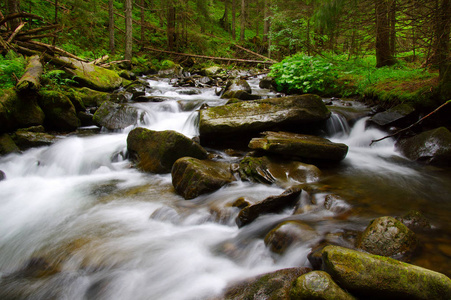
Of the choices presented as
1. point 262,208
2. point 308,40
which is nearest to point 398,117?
point 262,208

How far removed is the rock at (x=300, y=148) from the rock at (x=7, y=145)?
515 cm

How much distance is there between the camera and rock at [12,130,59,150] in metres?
5.95

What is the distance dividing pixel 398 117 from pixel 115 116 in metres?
7.43

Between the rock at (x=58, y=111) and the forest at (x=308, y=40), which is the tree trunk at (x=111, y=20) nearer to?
the forest at (x=308, y=40)

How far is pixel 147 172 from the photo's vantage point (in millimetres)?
5570

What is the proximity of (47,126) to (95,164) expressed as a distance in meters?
2.25

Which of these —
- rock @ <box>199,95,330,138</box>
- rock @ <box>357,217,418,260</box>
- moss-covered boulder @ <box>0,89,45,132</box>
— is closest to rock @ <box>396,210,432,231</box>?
rock @ <box>357,217,418,260</box>

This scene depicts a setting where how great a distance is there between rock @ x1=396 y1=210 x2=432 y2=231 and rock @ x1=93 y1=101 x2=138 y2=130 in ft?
22.9

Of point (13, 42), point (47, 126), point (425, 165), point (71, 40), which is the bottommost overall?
point (425, 165)

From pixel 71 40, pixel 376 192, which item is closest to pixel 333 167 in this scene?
pixel 376 192

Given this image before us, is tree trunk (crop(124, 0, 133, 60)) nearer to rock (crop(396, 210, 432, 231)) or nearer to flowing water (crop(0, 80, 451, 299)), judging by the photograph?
flowing water (crop(0, 80, 451, 299))

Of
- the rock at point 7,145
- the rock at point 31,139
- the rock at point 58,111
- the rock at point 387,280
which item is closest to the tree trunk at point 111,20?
the rock at point 58,111

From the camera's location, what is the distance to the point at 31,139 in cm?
607

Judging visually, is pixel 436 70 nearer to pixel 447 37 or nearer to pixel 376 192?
pixel 447 37
